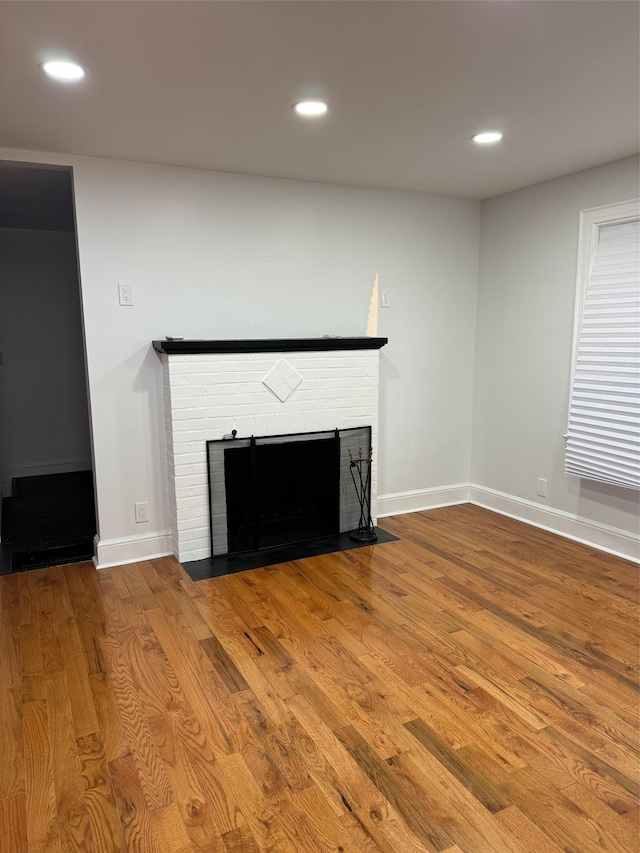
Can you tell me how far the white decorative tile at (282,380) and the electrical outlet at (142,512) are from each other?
105 centimetres

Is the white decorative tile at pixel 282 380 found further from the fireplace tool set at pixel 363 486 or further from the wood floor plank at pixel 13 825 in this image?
the wood floor plank at pixel 13 825

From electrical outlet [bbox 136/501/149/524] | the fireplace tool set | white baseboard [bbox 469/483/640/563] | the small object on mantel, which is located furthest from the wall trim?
the small object on mantel

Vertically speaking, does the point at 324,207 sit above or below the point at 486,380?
above

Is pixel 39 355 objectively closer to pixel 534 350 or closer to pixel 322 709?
pixel 534 350

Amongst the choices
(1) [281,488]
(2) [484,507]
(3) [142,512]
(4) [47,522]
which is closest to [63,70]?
(3) [142,512]

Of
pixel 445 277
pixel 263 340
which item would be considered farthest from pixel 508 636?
pixel 445 277

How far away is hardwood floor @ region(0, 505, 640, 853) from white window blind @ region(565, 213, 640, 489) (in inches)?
25.5

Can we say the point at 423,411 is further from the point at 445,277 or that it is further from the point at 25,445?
the point at 25,445

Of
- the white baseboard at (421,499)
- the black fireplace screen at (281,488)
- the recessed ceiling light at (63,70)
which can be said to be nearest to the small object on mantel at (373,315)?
the black fireplace screen at (281,488)

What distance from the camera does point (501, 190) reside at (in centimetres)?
414

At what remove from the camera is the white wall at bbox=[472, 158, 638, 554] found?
369 centimetres

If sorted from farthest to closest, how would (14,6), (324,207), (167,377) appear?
(324,207) < (167,377) < (14,6)

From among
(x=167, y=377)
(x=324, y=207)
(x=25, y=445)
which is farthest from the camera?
(x=25, y=445)

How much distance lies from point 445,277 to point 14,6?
3304mm
